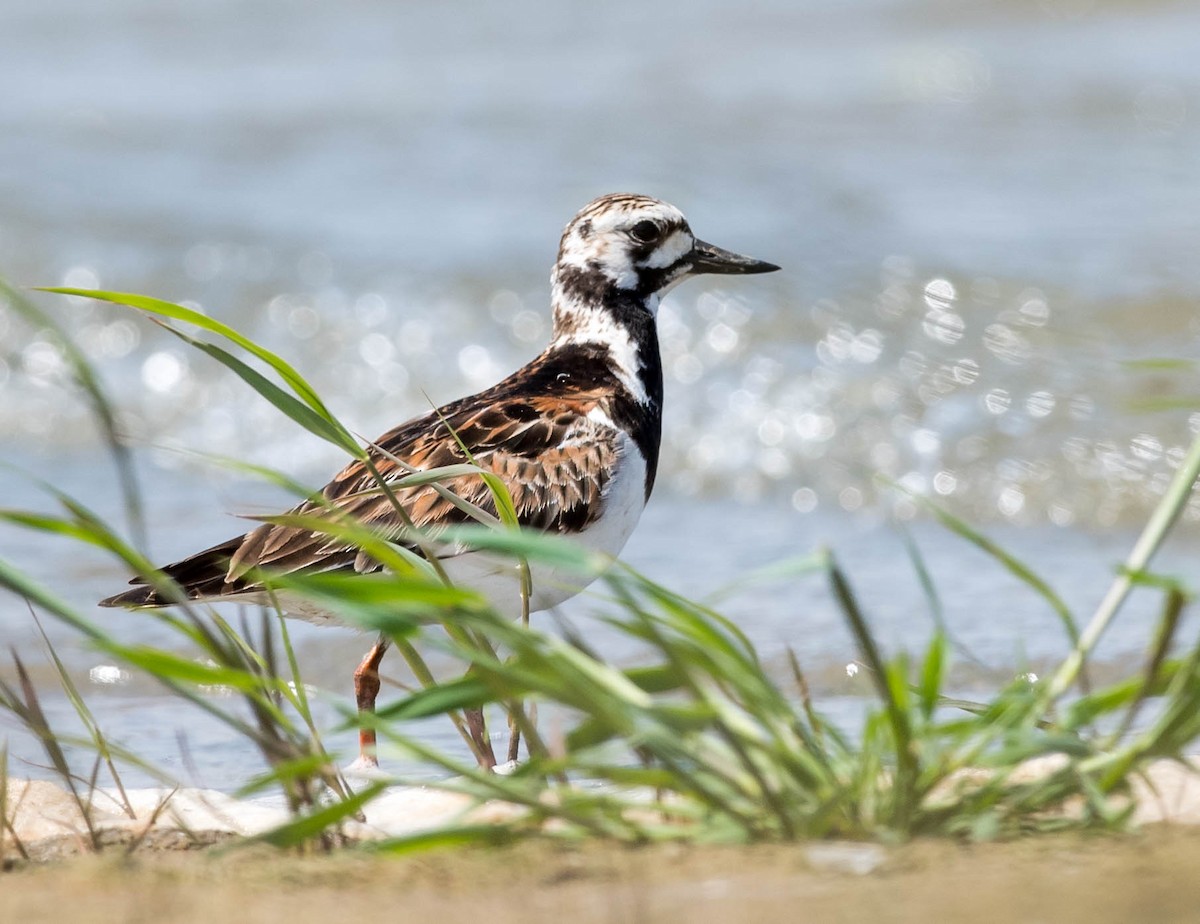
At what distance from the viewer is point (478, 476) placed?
11.5 ft

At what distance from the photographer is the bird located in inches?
131

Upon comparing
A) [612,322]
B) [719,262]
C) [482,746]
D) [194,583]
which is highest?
[719,262]

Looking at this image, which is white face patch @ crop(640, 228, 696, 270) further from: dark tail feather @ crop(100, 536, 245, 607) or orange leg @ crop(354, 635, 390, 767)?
dark tail feather @ crop(100, 536, 245, 607)

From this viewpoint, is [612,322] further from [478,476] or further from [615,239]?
[478,476]

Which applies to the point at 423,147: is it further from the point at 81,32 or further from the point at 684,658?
the point at 684,658

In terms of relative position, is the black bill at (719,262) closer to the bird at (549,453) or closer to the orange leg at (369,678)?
the bird at (549,453)

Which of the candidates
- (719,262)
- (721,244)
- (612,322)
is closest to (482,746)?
(612,322)

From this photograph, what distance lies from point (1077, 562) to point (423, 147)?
20.2 ft

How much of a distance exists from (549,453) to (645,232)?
0.80 meters

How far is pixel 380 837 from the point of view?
2164 millimetres

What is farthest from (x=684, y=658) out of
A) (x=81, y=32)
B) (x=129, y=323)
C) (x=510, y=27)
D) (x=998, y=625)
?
(x=81, y=32)

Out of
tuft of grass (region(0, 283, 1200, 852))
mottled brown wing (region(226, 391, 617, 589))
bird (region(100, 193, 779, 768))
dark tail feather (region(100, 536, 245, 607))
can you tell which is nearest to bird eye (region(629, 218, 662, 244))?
bird (region(100, 193, 779, 768))

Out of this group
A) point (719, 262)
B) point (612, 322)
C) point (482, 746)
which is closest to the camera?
point (482, 746)

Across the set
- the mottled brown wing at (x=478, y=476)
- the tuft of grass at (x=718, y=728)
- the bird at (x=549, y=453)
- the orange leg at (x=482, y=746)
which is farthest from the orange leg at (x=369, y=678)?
the tuft of grass at (x=718, y=728)
